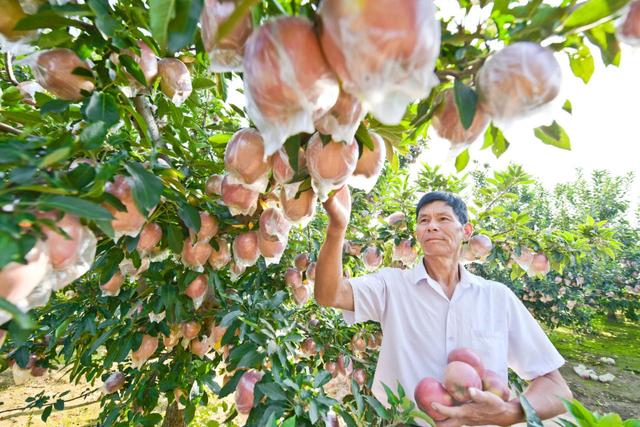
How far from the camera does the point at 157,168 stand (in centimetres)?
107

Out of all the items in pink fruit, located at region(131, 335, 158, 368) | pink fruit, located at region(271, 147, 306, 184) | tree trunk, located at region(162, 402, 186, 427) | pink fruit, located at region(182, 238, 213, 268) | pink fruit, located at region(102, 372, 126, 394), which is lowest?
tree trunk, located at region(162, 402, 186, 427)

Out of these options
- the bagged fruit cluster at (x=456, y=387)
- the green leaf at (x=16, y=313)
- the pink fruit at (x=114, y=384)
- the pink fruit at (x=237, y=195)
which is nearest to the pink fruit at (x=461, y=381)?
the bagged fruit cluster at (x=456, y=387)

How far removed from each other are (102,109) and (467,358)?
1523 mm

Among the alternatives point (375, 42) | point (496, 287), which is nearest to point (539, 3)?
point (375, 42)

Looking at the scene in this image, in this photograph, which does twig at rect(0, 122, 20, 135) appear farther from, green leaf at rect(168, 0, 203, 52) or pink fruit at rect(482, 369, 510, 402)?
pink fruit at rect(482, 369, 510, 402)

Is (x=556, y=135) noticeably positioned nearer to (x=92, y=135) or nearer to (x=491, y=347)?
(x=92, y=135)

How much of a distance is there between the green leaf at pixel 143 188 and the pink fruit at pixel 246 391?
93 centimetres

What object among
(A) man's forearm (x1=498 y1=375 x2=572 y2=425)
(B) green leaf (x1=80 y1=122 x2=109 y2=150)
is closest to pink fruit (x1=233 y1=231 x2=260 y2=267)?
(B) green leaf (x1=80 y1=122 x2=109 y2=150)

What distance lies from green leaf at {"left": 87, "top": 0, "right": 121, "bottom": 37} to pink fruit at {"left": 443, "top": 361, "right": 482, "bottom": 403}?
1486 mm

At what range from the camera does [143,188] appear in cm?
83

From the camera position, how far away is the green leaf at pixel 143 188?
81 centimetres

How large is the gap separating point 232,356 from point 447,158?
105 cm

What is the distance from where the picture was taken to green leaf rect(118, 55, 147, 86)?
36.4 inches

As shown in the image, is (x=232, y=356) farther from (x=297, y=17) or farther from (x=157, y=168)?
(x=297, y=17)
